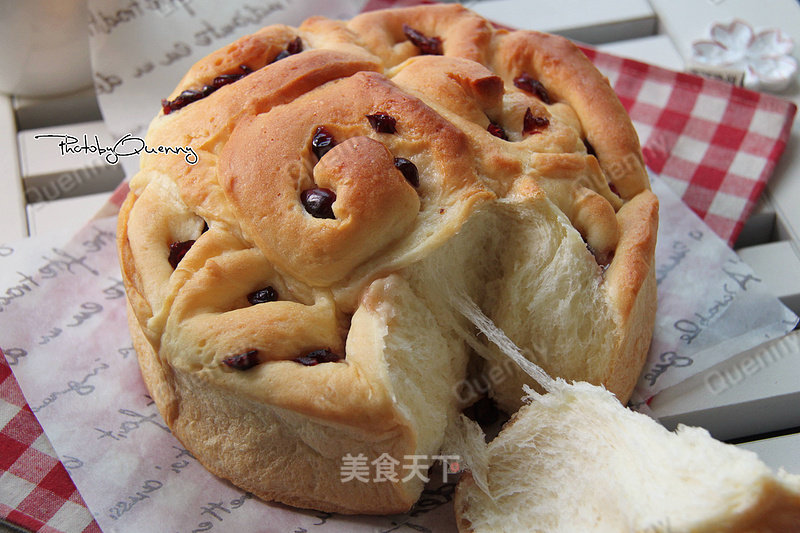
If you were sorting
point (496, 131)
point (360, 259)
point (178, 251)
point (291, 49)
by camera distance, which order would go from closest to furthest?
point (360, 259) → point (178, 251) → point (496, 131) → point (291, 49)

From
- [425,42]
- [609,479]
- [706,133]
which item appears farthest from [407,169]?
[706,133]

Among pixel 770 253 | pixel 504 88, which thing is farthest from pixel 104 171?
pixel 770 253

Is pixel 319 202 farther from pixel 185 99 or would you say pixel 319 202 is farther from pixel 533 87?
pixel 533 87

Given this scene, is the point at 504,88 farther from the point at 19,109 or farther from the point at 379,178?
the point at 19,109

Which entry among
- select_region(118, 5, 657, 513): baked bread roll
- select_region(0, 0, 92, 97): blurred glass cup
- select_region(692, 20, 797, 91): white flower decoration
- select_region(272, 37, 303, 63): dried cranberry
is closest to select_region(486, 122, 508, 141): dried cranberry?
select_region(118, 5, 657, 513): baked bread roll

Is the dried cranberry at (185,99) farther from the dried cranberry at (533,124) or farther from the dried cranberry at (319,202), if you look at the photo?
the dried cranberry at (533,124)

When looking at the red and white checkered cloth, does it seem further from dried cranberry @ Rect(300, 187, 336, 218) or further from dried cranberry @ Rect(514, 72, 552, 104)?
dried cranberry @ Rect(300, 187, 336, 218)

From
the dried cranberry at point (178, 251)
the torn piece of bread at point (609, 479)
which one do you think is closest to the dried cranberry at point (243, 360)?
the dried cranberry at point (178, 251)
